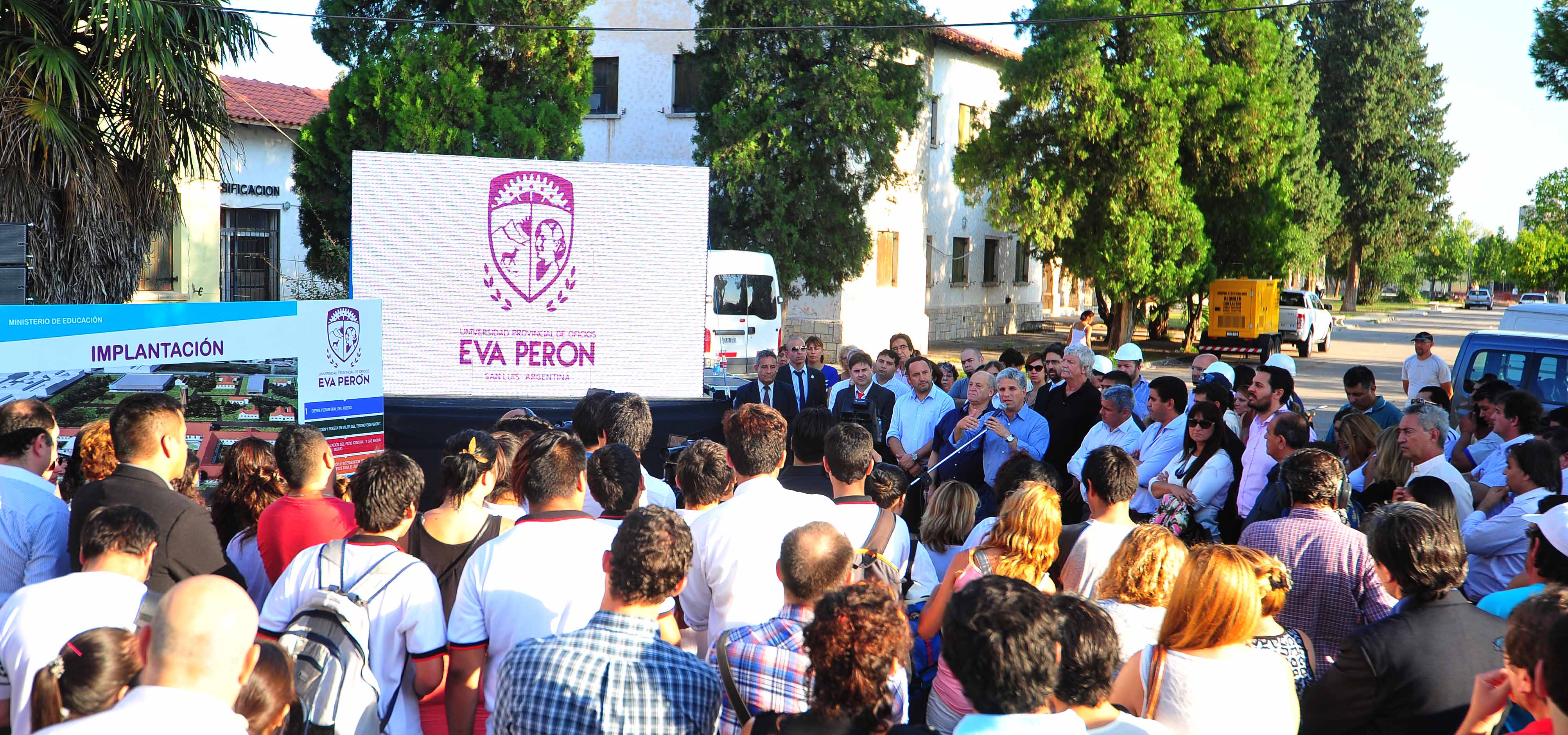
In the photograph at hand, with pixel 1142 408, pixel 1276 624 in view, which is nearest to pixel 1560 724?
pixel 1276 624

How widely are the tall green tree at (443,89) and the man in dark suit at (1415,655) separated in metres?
17.6

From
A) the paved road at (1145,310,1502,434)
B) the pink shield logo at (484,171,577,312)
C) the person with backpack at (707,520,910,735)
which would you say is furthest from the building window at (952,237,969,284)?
the person with backpack at (707,520,910,735)

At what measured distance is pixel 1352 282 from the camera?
2231 inches

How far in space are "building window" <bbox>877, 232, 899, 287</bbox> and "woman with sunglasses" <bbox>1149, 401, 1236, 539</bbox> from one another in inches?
777

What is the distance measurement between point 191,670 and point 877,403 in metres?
7.06

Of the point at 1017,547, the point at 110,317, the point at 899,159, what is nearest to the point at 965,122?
the point at 899,159

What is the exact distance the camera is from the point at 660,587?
113 inches

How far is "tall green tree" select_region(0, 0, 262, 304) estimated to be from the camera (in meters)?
9.74

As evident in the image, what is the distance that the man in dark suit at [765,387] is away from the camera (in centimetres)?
927

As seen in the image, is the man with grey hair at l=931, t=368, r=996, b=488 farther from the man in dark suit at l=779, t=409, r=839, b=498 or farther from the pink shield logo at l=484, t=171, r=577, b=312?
the pink shield logo at l=484, t=171, r=577, b=312

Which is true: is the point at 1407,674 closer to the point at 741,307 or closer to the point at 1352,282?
the point at 741,307

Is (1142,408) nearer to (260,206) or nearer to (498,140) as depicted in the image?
(498,140)

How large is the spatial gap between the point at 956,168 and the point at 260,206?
14.8 metres

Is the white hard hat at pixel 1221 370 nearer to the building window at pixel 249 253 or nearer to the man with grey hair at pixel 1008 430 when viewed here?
the man with grey hair at pixel 1008 430
